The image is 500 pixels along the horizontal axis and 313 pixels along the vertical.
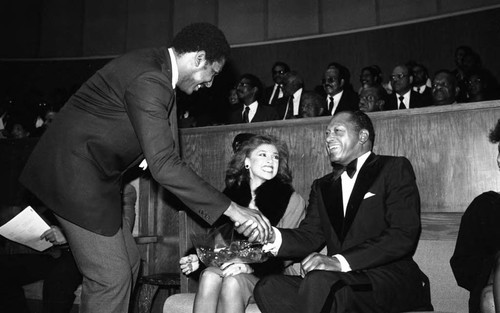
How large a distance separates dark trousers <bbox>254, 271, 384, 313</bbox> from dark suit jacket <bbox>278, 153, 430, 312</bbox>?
65mm

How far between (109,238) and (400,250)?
1.16m

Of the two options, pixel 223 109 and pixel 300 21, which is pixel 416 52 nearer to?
pixel 300 21

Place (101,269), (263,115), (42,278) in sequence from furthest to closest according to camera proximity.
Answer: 1. (263,115)
2. (42,278)
3. (101,269)

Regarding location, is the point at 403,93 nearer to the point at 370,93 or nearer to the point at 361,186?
the point at 370,93

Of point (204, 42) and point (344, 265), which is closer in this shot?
point (204, 42)

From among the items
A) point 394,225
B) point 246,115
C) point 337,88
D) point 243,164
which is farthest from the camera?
point 337,88

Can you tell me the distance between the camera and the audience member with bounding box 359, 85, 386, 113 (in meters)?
4.24

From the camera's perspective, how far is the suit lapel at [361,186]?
7.53 feet

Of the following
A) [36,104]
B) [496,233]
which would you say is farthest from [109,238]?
[36,104]

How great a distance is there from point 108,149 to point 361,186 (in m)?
1.17

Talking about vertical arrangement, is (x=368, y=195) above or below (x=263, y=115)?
below

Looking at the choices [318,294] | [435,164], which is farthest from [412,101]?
[318,294]

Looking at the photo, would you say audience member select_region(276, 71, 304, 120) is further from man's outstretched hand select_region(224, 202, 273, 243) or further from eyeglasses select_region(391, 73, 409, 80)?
man's outstretched hand select_region(224, 202, 273, 243)

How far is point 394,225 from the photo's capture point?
215 cm
